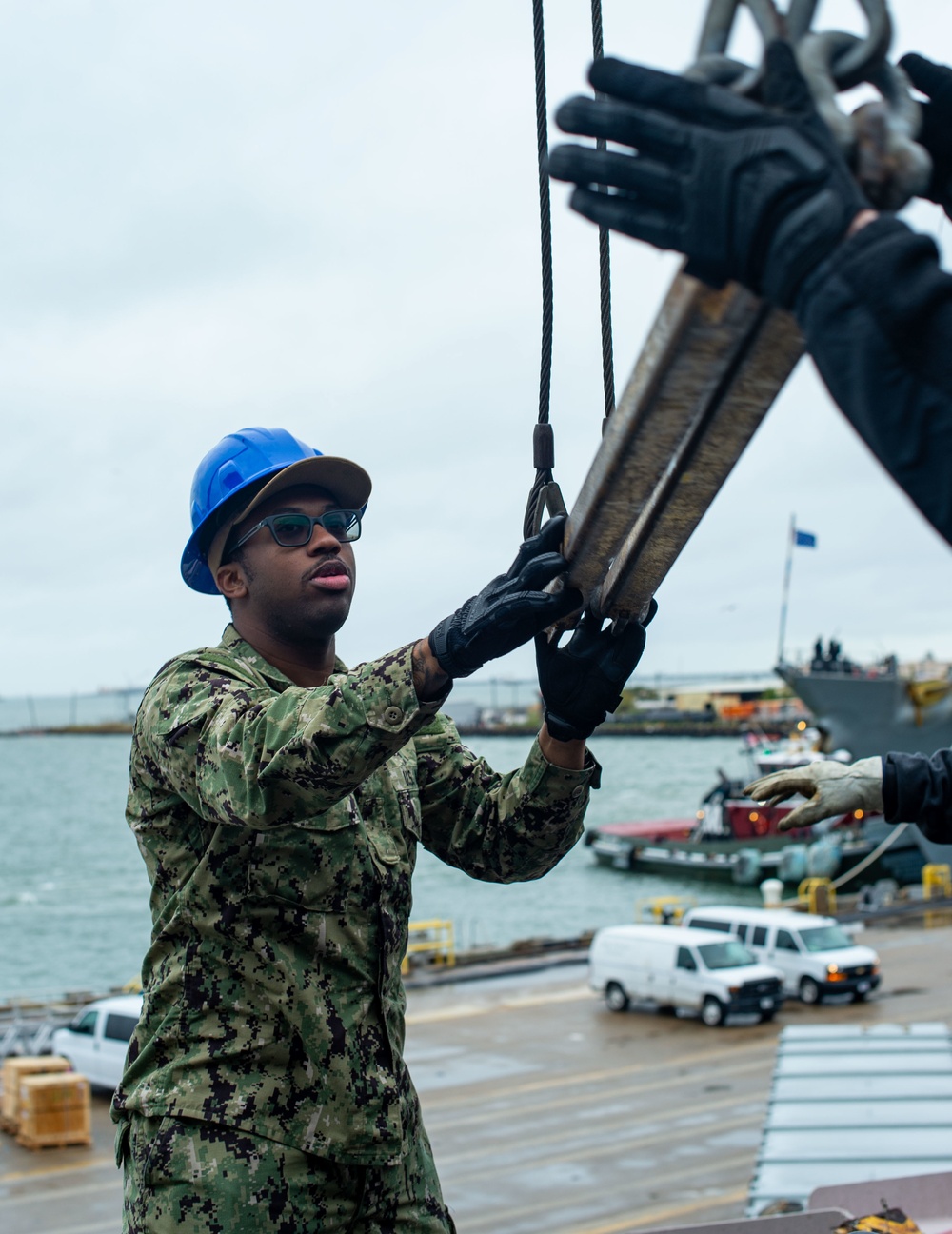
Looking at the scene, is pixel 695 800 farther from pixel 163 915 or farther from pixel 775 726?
pixel 163 915

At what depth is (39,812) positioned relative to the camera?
99688 mm

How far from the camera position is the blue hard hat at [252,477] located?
3.46 m

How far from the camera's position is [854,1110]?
328 inches

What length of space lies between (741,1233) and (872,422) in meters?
3.10

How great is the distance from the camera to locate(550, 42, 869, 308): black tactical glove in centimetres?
192

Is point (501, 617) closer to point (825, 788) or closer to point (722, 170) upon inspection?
point (722, 170)

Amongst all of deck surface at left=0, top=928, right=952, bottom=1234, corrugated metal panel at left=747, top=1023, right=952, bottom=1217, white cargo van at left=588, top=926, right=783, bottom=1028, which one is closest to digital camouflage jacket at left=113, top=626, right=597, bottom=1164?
corrugated metal panel at left=747, top=1023, right=952, bottom=1217

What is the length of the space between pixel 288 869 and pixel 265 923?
0.41 feet

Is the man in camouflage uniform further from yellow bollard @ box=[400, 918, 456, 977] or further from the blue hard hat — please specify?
yellow bollard @ box=[400, 918, 456, 977]

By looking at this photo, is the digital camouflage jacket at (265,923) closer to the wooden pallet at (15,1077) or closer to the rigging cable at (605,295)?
the rigging cable at (605,295)

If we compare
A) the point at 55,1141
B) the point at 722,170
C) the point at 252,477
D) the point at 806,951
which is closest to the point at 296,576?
the point at 252,477

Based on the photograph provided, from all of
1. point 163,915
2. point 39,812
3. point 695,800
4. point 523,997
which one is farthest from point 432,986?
point 39,812

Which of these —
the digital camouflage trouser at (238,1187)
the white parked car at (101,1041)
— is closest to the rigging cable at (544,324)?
the digital camouflage trouser at (238,1187)

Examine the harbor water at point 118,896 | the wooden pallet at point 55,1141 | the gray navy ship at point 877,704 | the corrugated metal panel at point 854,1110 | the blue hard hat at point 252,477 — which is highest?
the blue hard hat at point 252,477
